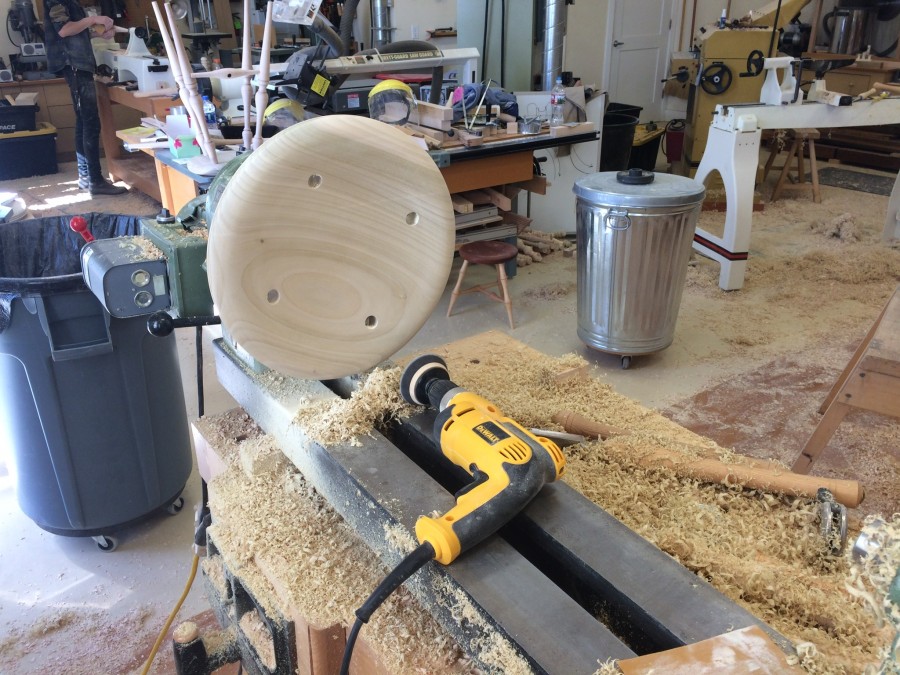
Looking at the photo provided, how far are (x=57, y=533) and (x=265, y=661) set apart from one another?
4.27ft

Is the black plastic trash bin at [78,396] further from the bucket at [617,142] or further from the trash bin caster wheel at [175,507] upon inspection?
the bucket at [617,142]

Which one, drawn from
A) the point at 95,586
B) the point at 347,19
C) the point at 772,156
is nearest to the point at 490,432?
the point at 95,586

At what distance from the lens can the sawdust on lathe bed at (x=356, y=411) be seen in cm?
96

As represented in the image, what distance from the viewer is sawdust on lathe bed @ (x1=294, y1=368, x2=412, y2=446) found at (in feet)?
3.15

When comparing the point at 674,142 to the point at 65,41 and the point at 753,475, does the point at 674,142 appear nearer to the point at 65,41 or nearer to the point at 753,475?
the point at 65,41

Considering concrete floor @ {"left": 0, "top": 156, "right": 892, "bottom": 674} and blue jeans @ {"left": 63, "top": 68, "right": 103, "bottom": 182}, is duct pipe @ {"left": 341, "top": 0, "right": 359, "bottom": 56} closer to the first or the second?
blue jeans @ {"left": 63, "top": 68, "right": 103, "bottom": 182}

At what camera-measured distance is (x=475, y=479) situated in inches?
33.3

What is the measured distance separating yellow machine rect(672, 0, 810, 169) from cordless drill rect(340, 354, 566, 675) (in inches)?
193

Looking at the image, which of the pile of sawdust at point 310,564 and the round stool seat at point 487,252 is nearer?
the pile of sawdust at point 310,564

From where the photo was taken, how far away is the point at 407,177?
861 mm

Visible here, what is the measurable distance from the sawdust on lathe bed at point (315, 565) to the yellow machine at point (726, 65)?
5005 millimetres

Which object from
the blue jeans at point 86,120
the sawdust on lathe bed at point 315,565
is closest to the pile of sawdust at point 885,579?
the sawdust on lathe bed at point 315,565

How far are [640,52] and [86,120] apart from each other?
509 cm

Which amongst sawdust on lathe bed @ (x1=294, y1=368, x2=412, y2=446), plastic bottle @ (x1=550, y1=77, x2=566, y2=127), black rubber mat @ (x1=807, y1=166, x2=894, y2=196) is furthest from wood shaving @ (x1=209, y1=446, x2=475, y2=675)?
black rubber mat @ (x1=807, y1=166, x2=894, y2=196)
